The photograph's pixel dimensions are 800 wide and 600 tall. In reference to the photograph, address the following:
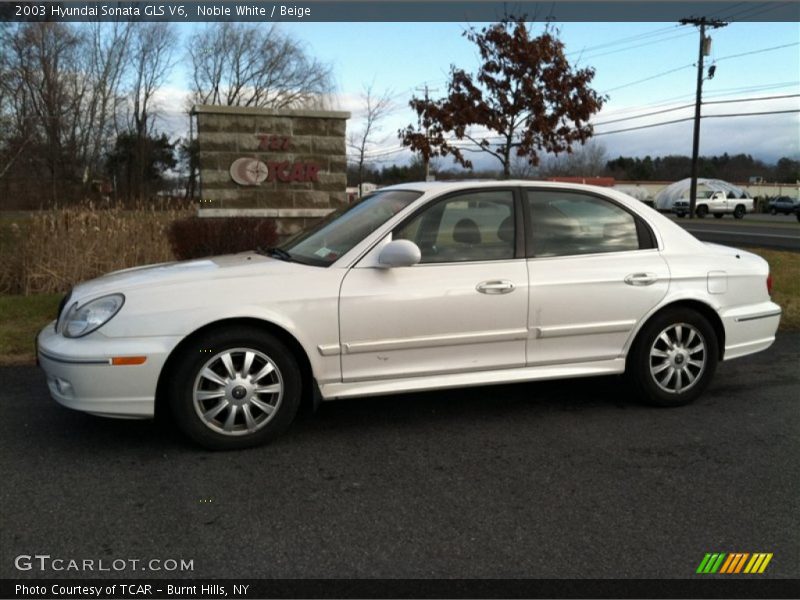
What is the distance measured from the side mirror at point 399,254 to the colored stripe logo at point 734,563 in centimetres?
215

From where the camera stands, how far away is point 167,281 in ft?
13.1

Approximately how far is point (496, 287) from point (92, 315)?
234cm

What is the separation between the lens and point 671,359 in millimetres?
4848

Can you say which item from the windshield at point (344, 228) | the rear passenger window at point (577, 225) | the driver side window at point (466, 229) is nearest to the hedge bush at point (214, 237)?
the windshield at point (344, 228)

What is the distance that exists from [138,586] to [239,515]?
0.63 meters

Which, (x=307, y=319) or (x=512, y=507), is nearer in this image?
(x=512, y=507)

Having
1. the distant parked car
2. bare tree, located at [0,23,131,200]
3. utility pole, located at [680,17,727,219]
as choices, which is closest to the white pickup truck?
utility pole, located at [680,17,727,219]

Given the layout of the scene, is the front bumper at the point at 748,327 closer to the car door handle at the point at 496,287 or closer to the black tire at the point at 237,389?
the car door handle at the point at 496,287

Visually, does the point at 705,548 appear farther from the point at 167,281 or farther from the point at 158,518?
the point at 167,281

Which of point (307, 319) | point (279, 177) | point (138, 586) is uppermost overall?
point (279, 177)

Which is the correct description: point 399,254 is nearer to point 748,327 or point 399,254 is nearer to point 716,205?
point 748,327

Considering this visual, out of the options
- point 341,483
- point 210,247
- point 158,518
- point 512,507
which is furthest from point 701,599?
point 210,247

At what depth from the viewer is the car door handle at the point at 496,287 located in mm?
4355

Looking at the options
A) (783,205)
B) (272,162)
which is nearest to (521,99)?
(272,162)
